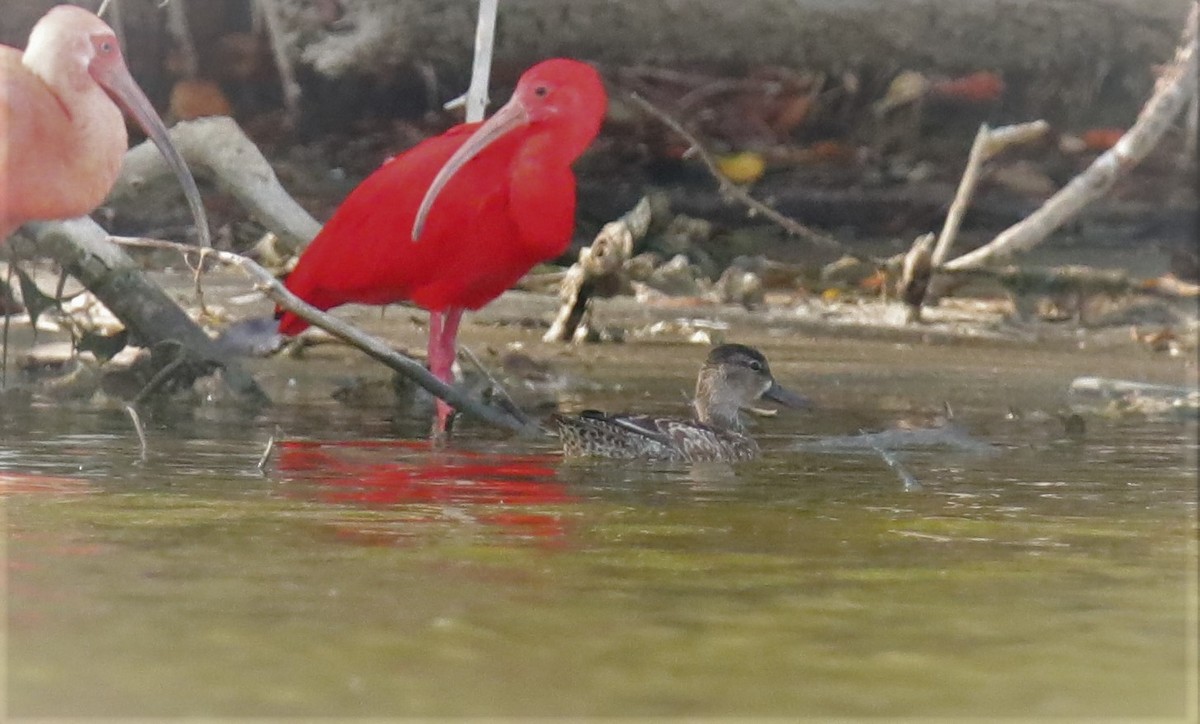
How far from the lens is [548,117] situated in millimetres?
6859

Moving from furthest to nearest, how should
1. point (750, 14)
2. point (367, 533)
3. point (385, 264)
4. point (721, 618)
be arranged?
point (750, 14)
point (385, 264)
point (367, 533)
point (721, 618)

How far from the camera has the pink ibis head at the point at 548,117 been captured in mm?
6766

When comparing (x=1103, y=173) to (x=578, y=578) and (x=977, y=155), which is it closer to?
(x=977, y=155)

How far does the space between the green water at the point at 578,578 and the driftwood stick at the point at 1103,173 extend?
2758 millimetres

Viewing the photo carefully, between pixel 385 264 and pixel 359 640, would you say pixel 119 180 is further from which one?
pixel 359 640

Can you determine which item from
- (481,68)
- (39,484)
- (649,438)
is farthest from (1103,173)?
(39,484)

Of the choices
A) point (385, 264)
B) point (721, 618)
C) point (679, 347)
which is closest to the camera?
point (721, 618)

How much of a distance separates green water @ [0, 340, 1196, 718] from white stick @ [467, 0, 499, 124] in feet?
5.46

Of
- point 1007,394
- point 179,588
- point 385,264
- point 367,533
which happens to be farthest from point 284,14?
point 179,588

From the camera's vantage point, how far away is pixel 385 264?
6.83m

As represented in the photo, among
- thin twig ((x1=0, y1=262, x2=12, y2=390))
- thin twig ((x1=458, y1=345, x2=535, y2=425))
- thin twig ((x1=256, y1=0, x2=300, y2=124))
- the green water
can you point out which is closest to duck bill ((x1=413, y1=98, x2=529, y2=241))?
thin twig ((x1=458, y1=345, x2=535, y2=425))

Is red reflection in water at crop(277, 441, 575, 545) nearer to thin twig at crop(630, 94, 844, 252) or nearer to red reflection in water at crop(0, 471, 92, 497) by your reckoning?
red reflection in water at crop(0, 471, 92, 497)

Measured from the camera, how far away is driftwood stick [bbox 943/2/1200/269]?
357 inches

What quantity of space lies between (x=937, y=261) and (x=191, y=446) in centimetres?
424
